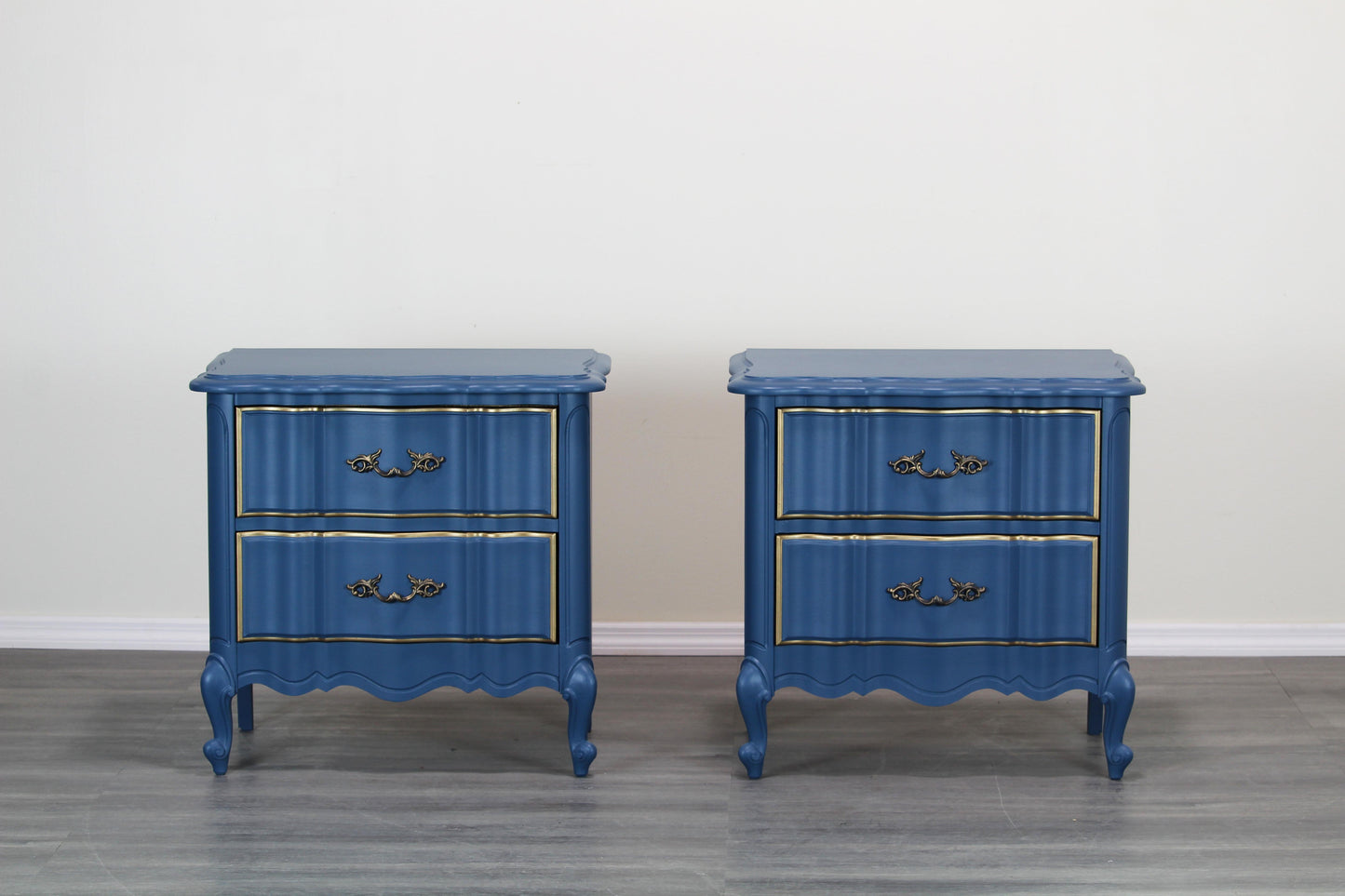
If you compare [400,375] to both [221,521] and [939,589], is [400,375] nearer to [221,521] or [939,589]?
[221,521]

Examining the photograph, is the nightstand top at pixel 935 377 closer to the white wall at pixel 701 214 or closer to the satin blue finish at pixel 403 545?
the satin blue finish at pixel 403 545

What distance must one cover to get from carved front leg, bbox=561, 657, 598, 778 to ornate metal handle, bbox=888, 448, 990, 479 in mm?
739

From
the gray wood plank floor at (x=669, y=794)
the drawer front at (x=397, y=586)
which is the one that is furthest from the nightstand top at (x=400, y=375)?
the gray wood plank floor at (x=669, y=794)

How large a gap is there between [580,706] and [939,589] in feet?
2.48

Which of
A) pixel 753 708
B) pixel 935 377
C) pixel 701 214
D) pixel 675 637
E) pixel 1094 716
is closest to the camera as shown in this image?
pixel 935 377

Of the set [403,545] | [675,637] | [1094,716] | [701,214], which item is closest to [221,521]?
[403,545]

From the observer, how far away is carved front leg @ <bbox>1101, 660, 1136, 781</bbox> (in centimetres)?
272

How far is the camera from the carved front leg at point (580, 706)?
2750mm

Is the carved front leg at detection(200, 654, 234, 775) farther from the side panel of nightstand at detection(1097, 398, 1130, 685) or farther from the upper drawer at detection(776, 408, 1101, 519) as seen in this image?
the side panel of nightstand at detection(1097, 398, 1130, 685)

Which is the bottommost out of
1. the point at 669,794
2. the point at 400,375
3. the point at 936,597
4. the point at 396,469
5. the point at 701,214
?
the point at 669,794

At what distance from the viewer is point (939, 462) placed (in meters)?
2.67

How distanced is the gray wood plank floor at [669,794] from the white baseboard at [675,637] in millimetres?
125

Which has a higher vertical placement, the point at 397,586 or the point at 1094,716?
the point at 397,586

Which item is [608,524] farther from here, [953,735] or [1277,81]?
[1277,81]
